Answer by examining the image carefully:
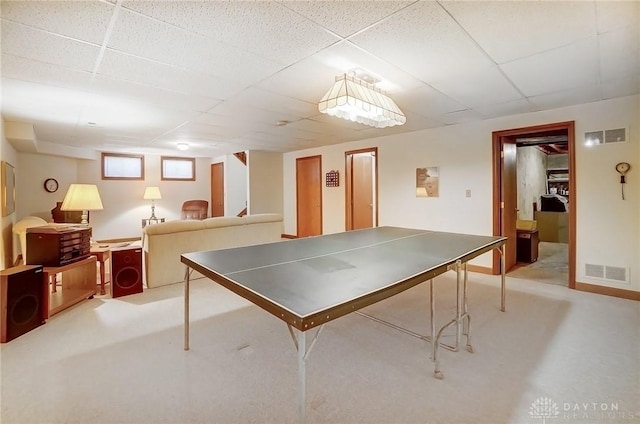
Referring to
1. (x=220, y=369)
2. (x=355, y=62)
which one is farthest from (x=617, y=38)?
(x=220, y=369)

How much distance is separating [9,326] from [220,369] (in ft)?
6.15

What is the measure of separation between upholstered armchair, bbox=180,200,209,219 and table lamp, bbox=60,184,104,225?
4486 mm

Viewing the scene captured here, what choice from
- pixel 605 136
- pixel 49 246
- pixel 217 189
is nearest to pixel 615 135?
pixel 605 136

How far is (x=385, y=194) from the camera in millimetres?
5719

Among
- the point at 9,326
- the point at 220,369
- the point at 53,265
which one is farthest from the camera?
the point at 53,265

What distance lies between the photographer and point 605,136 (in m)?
3.54

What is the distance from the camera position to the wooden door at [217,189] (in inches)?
342

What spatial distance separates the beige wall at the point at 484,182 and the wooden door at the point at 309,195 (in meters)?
0.24

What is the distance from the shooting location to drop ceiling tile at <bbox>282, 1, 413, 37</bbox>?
1.68 meters

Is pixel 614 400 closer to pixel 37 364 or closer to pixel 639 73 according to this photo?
pixel 639 73

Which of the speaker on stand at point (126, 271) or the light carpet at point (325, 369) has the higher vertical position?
the speaker on stand at point (126, 271)

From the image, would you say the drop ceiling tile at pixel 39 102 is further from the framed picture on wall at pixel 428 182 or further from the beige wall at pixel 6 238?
the framed picture on wall at pixel 428 182

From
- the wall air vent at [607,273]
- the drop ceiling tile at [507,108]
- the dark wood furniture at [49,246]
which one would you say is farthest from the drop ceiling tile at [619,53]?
the dark wood furniture at [49,246]

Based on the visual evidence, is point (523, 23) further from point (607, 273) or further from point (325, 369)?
point (607, 273)
